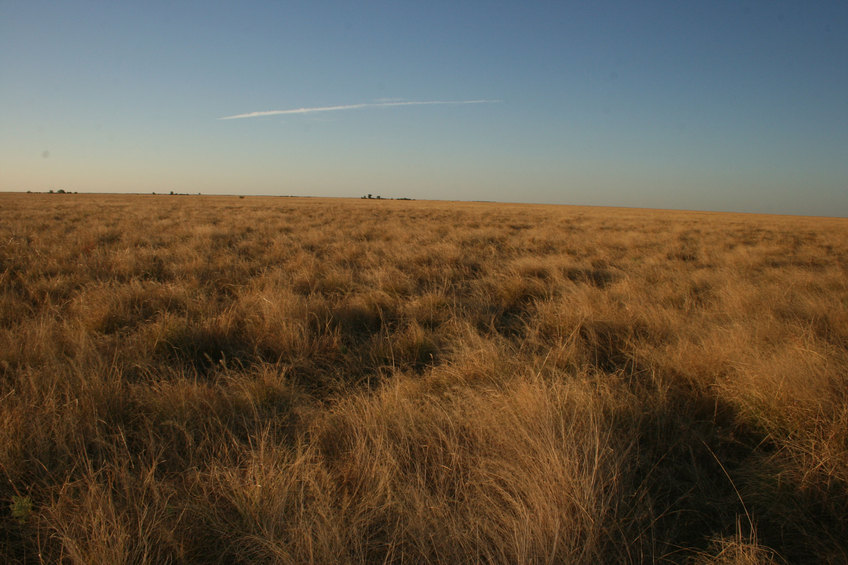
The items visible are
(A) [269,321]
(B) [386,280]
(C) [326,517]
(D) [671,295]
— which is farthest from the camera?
(B) [386,280]

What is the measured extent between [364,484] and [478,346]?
1444mm

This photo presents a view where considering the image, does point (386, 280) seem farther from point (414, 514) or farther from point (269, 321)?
point (414, 514)

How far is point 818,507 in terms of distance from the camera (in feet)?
4.86

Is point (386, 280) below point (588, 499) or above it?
above

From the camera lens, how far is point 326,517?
133 centimetres

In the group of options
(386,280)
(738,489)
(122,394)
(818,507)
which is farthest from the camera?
(386,280)

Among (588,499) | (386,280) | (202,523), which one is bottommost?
(202,523)

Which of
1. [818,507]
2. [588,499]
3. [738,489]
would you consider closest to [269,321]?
[588,499]

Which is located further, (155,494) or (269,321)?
(269,321)

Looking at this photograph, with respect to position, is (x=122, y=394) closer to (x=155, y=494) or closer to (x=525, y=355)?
(x=155, y=494)

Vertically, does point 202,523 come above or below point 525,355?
below

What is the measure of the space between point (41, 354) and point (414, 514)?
2.74 metres

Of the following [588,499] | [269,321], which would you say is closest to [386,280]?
[269,321]

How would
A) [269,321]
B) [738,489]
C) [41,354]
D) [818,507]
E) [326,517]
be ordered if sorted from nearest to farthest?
[326,517] → [818,507] → [738,489] → [41,354] → [269,321]
